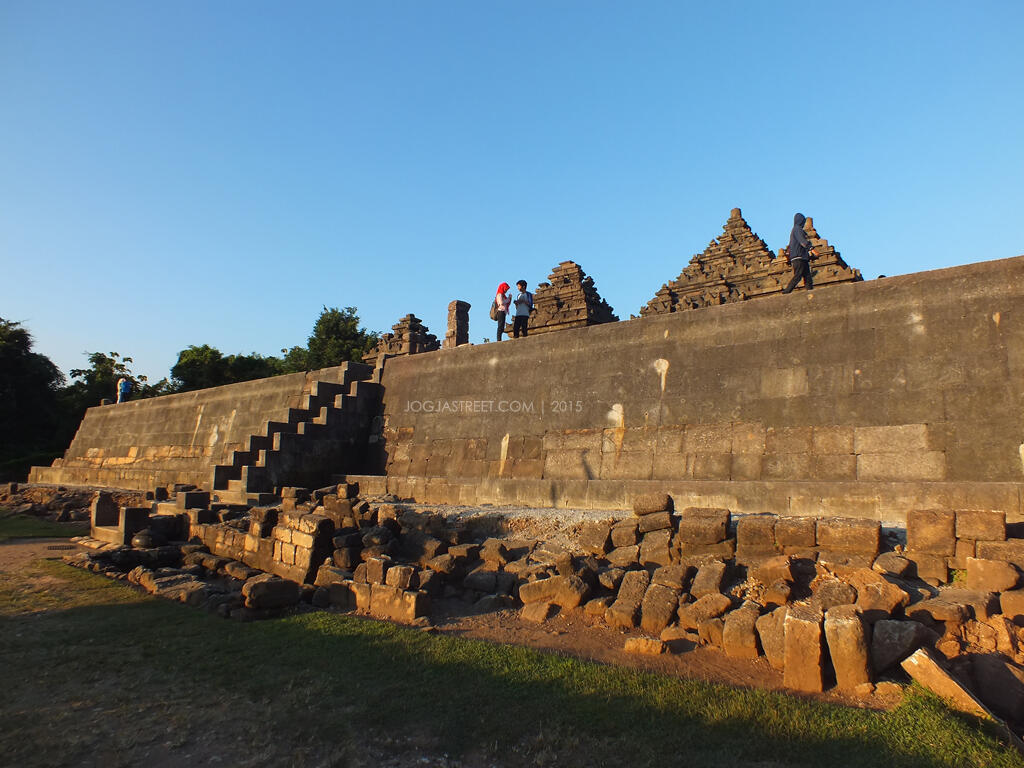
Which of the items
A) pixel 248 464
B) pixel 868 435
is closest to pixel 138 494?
pixel 248 464

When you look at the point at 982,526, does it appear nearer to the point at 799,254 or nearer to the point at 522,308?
the point at 799,254

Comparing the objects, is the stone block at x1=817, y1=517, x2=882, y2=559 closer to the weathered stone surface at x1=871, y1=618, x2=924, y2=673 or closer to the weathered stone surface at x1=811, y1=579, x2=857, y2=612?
the weathered stone surface at x1=811, y1=579, x2=857, y2=612

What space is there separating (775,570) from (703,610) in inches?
24.6

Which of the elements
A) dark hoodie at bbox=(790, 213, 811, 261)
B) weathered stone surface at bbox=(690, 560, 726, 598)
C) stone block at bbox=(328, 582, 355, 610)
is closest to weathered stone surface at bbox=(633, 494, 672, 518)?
weathered stone surface at bbox=(690, 560, 726, 598)

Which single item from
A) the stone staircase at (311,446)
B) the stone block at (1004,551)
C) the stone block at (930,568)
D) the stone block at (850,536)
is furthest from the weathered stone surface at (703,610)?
the stone staircase at (311,446)

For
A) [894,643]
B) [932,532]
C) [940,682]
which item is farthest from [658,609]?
[932,532]

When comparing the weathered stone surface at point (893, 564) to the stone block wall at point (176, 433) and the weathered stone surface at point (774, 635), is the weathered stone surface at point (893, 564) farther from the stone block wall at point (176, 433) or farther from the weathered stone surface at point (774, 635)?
the stone block wall at point (176, 433)

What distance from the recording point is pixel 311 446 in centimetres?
1130

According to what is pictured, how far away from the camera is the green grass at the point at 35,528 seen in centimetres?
1214

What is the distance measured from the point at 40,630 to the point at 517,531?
4531 millimetres

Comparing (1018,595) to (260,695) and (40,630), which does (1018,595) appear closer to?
(260,695)

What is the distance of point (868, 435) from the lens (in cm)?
675

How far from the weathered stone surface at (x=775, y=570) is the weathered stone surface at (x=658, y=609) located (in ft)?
2.14

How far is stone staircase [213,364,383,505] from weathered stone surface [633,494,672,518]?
6345 mm
